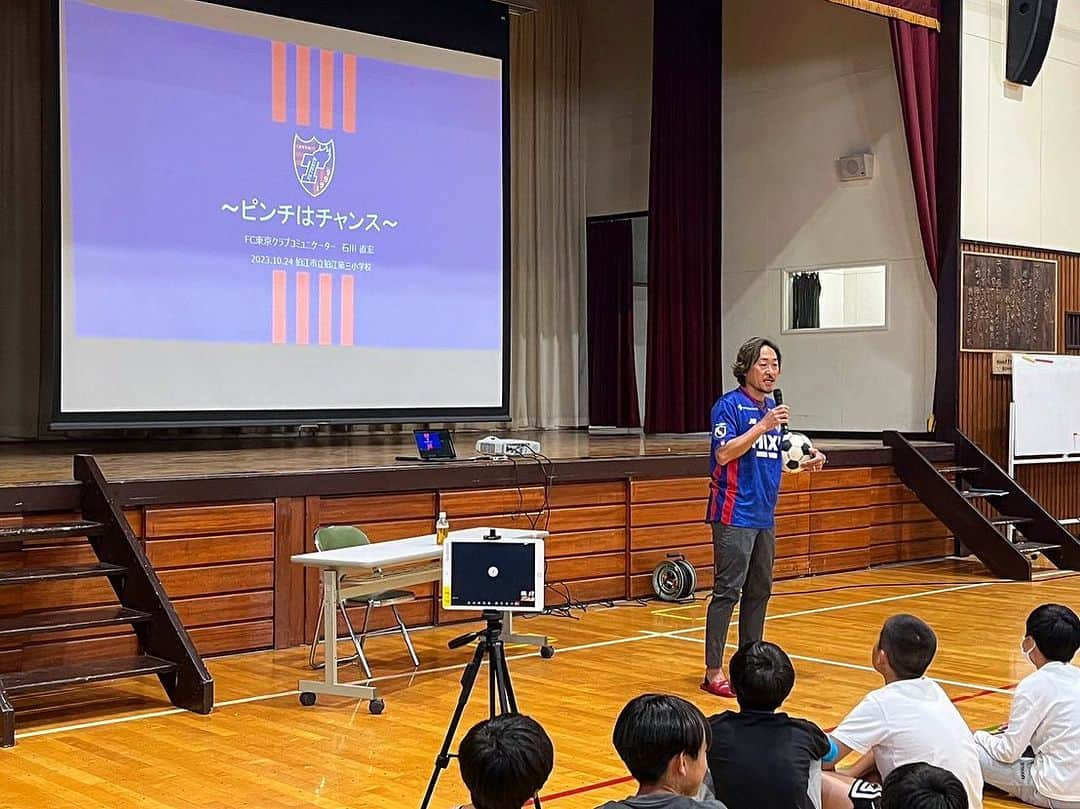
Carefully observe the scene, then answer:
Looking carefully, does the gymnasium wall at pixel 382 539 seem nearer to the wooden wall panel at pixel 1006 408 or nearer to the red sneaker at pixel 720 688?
the wooden wall panel at pixel 1006 408

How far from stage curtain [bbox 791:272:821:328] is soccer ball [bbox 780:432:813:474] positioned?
5600 mm

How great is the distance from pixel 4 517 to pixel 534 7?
590 centimetres

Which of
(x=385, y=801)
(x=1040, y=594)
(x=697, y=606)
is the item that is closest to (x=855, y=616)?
(x=697, y=606)

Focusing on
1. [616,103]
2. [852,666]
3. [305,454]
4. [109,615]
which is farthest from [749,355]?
[616,103]

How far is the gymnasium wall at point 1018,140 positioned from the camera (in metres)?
10.4

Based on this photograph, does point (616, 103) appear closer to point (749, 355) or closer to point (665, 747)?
point (749, 355)

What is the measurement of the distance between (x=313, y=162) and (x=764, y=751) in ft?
21.3

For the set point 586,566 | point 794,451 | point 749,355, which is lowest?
point 586,566

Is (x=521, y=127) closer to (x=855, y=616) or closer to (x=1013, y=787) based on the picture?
(x=855, y=616)

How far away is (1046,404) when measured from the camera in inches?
412

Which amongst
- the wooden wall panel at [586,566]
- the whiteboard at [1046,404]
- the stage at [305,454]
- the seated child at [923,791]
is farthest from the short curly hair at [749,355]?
the whiteboard at [1046,404]

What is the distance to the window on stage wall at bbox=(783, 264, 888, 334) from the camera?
1086 centimetres

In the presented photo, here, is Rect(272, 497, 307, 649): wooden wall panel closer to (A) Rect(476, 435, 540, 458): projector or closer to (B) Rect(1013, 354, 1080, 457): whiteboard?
(A) Rect(476, 435, 540, 458): projector

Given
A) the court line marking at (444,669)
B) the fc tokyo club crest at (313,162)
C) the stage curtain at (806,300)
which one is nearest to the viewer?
the court line marking at (444,669)
